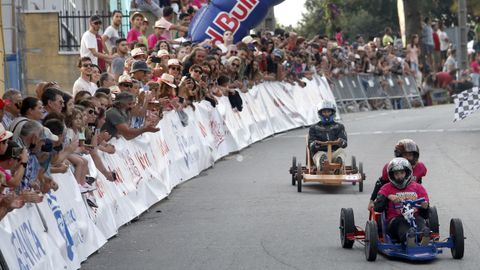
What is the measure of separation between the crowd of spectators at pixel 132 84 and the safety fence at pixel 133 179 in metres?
0.21

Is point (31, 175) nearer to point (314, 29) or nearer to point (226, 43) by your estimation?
point (226, 43)

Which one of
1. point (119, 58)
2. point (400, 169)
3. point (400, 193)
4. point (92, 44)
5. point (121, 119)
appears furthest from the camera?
point (92, 44)

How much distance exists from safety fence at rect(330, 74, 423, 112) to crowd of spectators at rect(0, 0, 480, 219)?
34cm

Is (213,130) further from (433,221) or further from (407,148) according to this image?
(433,221)

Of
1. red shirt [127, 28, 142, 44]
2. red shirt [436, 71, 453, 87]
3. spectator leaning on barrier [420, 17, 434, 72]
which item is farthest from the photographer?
spectator leaning on barrier [420, 17, 434, 72]

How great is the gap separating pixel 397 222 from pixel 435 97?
120 ft

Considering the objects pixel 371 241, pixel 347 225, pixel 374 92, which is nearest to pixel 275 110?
pixel 374 92

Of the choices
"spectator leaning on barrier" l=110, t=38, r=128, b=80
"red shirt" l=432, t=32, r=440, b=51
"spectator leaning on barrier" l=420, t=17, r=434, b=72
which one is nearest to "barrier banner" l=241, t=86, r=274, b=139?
"spectator leaning on barrier" l=110, t=38, r=128, b=80

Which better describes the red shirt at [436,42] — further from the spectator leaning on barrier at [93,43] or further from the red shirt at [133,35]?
the spectator leaning on barrier at [93,43]

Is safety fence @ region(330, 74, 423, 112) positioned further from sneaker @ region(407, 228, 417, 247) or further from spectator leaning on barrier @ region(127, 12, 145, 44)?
sneaker @ region(407, 228, 417, 247)

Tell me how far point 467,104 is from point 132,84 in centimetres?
1201

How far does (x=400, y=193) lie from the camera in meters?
12.5

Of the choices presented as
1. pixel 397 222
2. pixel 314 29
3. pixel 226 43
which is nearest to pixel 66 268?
pixel 397 222

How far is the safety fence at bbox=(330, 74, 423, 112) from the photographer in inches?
1590
